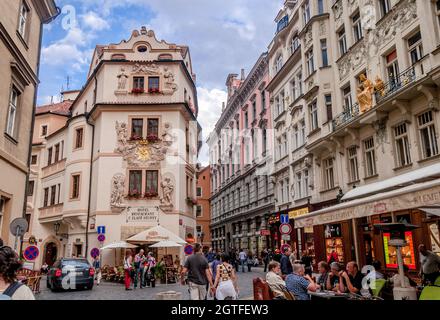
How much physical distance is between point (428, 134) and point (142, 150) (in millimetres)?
19002

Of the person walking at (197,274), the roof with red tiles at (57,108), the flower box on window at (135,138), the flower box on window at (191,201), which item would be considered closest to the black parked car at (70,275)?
the person walking at (197,274)

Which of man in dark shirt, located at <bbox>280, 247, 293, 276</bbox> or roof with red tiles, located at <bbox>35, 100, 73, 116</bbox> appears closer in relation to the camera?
man in dark shirt, located at <bbox>280, 247, 293, 276</bbox>

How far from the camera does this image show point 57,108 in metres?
43.8

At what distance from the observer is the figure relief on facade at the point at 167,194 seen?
28016 mm

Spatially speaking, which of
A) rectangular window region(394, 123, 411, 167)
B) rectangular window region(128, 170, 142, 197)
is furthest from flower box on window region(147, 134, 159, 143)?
rectangular window region(394, 123, 411, 167)

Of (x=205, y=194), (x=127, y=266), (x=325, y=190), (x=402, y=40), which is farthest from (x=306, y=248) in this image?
(x=205, y=194)

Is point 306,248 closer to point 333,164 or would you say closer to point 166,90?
point 333,164

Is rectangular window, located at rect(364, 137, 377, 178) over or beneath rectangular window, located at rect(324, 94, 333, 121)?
beneath

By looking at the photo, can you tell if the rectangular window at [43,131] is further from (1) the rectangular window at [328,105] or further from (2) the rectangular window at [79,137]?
(1) the rectangular window at [328,105]

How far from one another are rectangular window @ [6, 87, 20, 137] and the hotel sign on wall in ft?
42.5

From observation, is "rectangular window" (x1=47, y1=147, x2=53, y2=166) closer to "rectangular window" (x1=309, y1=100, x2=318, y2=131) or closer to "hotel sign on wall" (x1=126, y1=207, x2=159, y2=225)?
"hotel sign on wall" (x1=126, y1=207, x2=159, y2=225)

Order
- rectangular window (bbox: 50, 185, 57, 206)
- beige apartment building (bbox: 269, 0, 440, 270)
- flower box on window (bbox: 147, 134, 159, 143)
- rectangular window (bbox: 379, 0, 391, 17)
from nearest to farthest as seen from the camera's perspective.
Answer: beige apartment building (bbox: 269, 0, 440, 270)
rectangular window (bbox: 379, 0, 391, 17)
flower box on window (bbox: 147, 134, 159, 143)
rectangular window (bbox: 50, 185, 57, 206)

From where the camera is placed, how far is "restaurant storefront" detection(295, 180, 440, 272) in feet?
28.3
